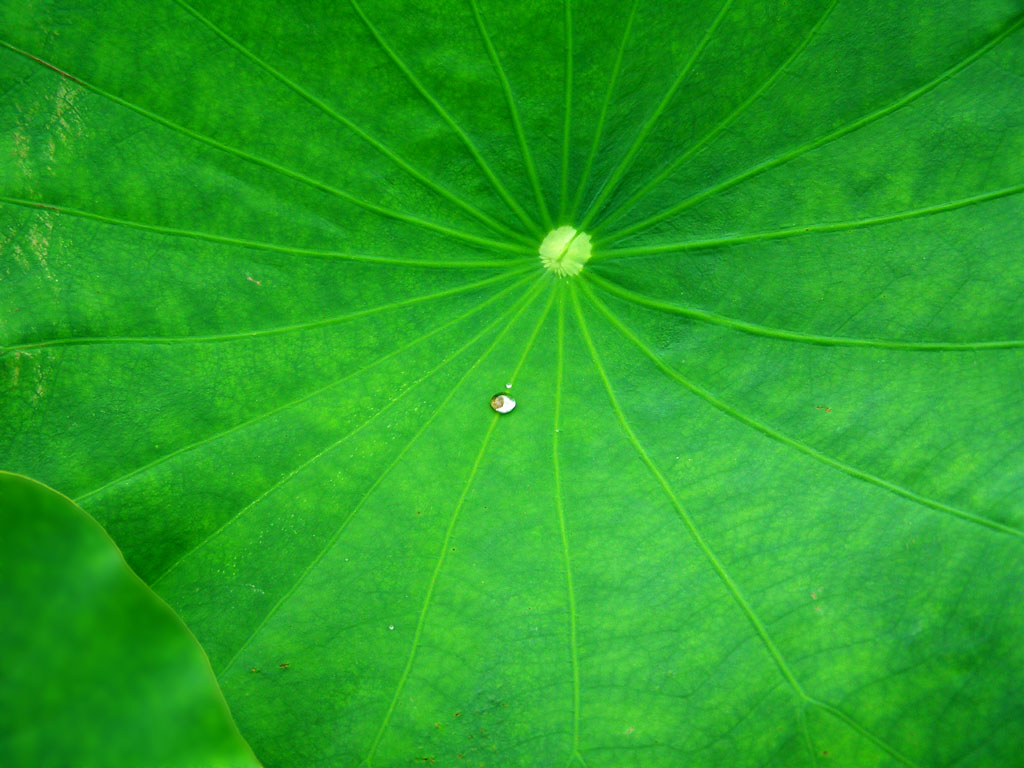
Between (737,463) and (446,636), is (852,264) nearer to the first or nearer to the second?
(737,463)

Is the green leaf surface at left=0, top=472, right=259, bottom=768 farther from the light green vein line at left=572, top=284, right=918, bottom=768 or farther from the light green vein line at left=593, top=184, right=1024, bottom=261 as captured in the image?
the light green vein line at left=593, top=184, right=1024, bottom=261

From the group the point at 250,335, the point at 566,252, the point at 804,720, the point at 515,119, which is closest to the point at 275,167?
the point at 250,335

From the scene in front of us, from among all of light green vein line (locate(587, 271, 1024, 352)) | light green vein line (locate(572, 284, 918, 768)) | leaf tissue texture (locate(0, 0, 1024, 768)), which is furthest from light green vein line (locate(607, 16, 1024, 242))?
light green vein line (locate(572, 284, 918, 768))

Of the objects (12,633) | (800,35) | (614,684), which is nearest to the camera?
(12,633)

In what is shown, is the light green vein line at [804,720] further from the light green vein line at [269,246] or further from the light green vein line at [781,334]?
the light green vein line at [269,246]

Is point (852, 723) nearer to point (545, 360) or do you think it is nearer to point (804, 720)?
point (804, 720)

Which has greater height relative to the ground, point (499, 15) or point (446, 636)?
point (499, 15)

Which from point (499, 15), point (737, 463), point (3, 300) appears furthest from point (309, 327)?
point (737, 463)
